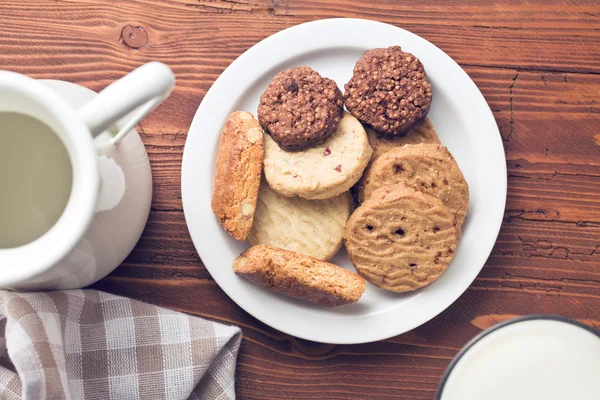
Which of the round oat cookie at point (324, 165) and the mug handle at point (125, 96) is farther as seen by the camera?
the round oat cookie at point (324, 165)

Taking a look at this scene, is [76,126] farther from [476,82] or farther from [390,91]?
[476,82]

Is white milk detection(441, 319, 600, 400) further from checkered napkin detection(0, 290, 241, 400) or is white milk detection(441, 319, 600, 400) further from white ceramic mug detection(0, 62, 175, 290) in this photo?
checkered napkin detection(0, 290, 241, 400)

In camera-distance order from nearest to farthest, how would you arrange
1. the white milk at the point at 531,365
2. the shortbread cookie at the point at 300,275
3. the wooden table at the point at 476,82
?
the white milk at the point at 531,365
the shortbread cookie at the point at 300,275
the wooden table at the point at 476,82

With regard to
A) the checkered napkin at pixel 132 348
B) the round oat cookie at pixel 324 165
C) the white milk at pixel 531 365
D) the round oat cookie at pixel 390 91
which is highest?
the round oat cookie at pixel 390 91

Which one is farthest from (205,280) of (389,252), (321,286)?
(389,252)

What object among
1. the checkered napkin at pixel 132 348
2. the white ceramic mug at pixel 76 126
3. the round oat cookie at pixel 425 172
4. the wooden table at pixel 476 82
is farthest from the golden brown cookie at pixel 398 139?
the white ceramic mug at pixel 76 126

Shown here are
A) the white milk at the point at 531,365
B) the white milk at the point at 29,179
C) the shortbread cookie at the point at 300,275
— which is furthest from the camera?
the shortbread cookie at the point at 300,275

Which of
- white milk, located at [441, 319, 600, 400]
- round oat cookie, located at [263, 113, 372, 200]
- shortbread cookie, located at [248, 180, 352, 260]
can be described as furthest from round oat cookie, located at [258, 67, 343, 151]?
white milk, located at [441, 319, 600, 400]

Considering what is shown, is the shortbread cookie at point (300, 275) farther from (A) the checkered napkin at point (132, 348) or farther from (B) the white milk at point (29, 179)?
(B) the white milk at point (29, 179)
